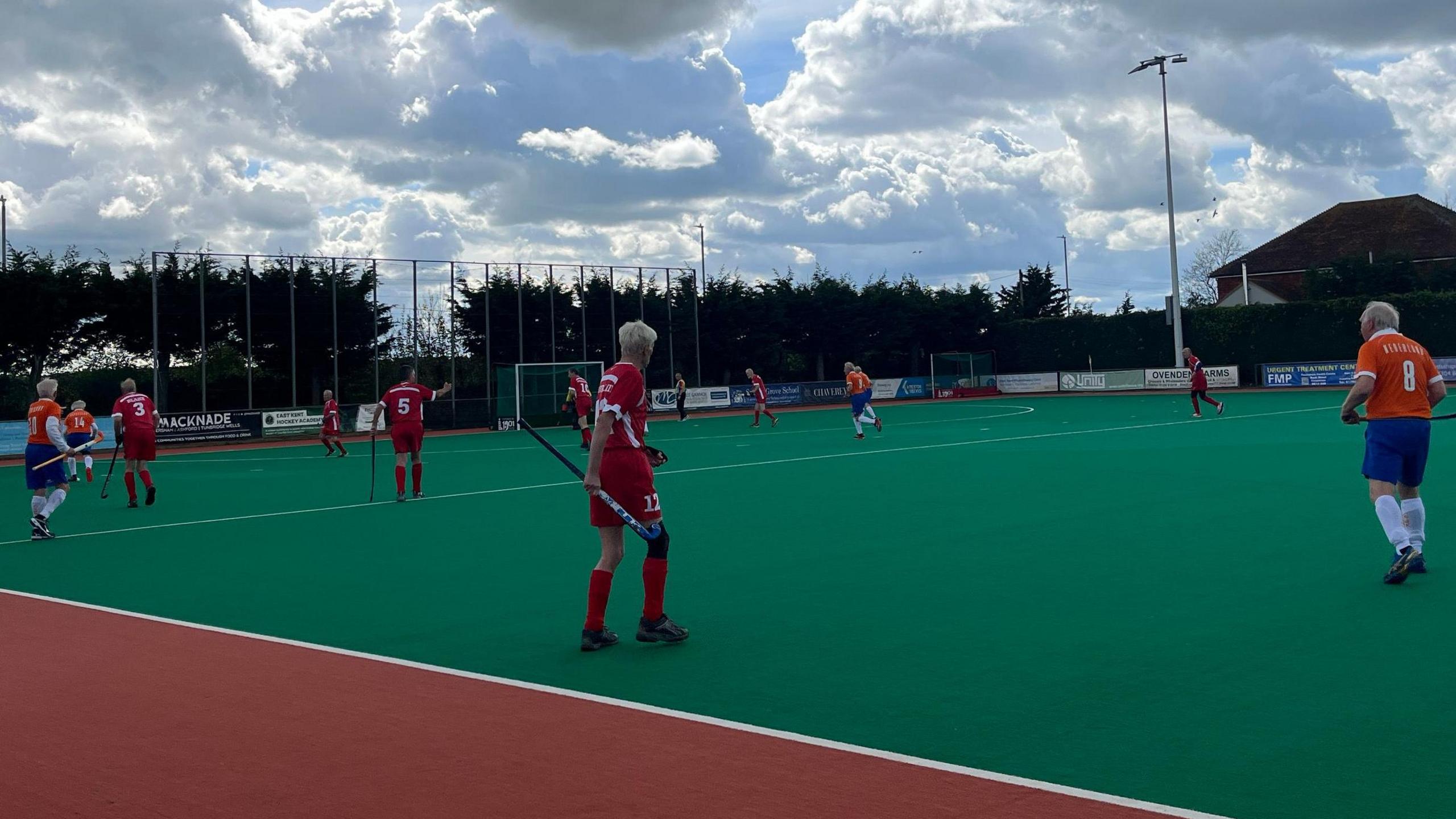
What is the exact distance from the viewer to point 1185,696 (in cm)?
579

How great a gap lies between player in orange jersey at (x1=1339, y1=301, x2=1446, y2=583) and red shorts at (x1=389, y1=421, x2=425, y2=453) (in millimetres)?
12255

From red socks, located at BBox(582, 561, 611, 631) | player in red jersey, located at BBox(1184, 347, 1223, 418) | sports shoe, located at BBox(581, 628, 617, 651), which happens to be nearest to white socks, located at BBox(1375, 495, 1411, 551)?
red socks, located at BBox(582, 561, 611, 631)

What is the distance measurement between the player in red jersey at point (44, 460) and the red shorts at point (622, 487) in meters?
9.47

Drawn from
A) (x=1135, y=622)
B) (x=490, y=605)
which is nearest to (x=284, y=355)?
(x=490, y=605)

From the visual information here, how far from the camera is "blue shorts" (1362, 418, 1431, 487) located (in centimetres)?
830

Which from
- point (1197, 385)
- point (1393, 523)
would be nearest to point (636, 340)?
point (1393, 523)

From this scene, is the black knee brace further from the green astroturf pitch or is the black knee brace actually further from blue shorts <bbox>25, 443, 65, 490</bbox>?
blue shorts <bbox>25, 443, 65, 490</bbox>

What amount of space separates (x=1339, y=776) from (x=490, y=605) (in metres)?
5.84

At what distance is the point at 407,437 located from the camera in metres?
17.2

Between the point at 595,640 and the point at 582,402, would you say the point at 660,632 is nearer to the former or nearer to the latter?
the point at 595,640

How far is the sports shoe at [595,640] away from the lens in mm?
7234

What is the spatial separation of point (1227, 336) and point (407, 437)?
4752 cm

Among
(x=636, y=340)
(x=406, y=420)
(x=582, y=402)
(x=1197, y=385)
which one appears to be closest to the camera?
(x=636, y=340)

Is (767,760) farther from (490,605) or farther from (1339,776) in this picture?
(490,605)
